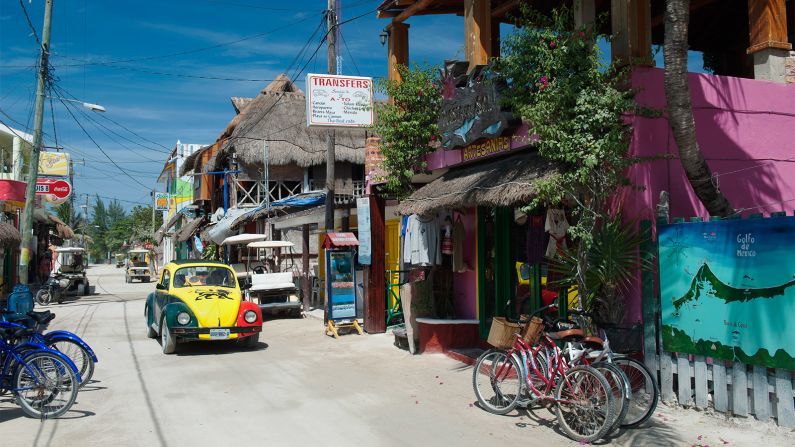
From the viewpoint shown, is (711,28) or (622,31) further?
(711,28)

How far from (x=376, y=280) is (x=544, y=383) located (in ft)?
23.0

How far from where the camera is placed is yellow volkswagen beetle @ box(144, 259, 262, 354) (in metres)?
10.8

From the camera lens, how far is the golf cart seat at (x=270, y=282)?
53.7ft

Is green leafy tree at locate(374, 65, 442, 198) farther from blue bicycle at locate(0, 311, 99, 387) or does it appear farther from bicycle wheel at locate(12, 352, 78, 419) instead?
bicycle wheel at locate(12, 352, 78, 419)

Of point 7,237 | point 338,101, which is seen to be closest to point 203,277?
point 338,101

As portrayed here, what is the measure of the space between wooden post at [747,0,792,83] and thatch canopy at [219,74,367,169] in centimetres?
1967

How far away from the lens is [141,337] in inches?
537

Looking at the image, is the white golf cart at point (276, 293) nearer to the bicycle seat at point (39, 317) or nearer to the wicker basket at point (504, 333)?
the bicycle seat at point (39, 317)

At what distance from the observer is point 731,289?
20.1 ft

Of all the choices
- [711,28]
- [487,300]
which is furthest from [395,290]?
[711,28]

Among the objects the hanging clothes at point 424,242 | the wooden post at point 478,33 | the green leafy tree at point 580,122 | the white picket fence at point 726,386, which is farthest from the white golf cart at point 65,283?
the white picket fence at point 726,386

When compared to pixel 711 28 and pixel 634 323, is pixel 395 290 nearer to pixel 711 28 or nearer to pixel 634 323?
pixel 634 323

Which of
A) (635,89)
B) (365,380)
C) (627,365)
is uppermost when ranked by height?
(635,89)

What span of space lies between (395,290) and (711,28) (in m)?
8.58
